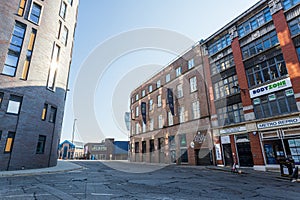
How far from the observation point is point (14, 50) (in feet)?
58.7

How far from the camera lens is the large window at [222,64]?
22075mm

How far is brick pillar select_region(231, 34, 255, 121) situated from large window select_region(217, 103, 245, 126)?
2.88 ft

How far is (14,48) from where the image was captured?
706 inches

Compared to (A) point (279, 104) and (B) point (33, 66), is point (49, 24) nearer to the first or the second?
(B) point (33, 66)

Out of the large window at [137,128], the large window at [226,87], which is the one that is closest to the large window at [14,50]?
the large window at [226,87]

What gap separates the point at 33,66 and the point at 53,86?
354 centimetres

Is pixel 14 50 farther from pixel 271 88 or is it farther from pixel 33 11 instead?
pixel 271 88

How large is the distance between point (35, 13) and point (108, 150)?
57513 millimetres

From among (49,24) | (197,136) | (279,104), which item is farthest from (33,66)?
(279,104)

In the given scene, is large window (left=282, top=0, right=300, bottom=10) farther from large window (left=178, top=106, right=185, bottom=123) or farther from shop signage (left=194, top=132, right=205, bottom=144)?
large window (left=178, top=106, right=185, bottom=123)

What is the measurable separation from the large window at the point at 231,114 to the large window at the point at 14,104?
884 inches

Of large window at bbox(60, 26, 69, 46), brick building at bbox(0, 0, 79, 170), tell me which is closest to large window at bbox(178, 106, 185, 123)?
brick building at bbox(0, 0, 79, 170)

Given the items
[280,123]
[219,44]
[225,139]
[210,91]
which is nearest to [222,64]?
[219,44]

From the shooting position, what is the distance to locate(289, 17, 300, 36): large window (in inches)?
632
